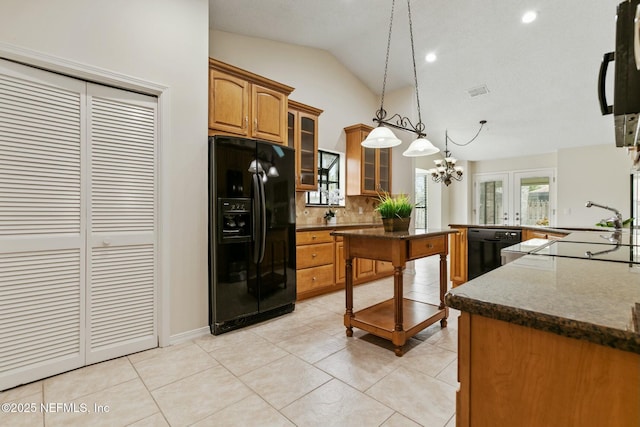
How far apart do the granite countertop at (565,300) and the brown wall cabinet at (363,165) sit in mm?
3761

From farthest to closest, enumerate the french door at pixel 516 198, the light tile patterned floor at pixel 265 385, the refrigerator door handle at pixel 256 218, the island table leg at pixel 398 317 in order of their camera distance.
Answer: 1. the french door at pixel 516 198
2. the refrigerator door handle at pixel 256 218
3. the island table leg at pixel 398 317
4. the light tile patterned floor at pixel 265 385

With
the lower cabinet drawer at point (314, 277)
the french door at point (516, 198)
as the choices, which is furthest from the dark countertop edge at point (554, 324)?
the french door at point (516, 198)

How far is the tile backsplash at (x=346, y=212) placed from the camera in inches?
164

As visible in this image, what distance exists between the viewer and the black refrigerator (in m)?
2.57

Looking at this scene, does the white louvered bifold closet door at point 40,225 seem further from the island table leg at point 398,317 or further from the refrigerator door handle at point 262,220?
the island table leg at point 398,317

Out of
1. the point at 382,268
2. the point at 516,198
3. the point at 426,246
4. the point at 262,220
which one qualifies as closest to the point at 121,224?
the point at 262,220

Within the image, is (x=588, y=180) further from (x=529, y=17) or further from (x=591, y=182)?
(x=529, y=17)

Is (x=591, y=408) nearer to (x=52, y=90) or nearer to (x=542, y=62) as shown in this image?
(x=52, y=90)

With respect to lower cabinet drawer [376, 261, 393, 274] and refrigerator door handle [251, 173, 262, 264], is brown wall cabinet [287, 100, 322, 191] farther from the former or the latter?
lower cabinet drawer [376, 261, 393, 274]

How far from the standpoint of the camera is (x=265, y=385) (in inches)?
71.9

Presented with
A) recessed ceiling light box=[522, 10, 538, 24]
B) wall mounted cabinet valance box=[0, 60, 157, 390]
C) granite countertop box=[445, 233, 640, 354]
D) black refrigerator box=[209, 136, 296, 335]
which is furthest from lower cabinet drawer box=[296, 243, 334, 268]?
recessed ceiling light box=[522, 10, 538, 24]

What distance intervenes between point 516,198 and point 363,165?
511cm

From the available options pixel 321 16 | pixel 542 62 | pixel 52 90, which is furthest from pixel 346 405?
pixel 542 62

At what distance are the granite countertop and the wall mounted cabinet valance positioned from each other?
238 centimetres
